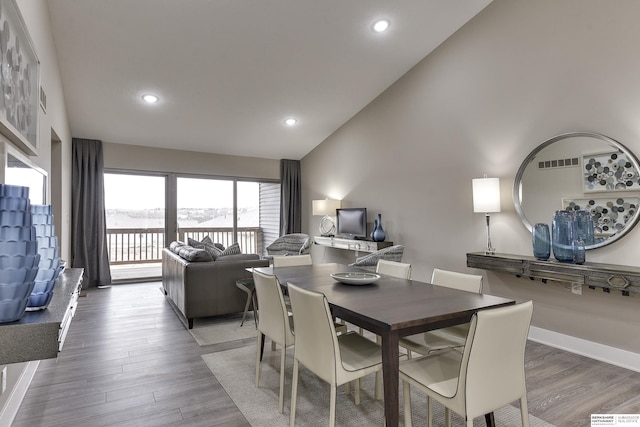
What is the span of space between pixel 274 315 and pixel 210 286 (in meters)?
1.71

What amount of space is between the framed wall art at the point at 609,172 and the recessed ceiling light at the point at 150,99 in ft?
16.1

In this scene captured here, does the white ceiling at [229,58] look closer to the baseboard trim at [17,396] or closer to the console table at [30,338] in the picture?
the baseboard trim at [17,396]

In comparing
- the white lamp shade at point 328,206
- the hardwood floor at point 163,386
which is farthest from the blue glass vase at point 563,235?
the white lamp shade at point 328,206

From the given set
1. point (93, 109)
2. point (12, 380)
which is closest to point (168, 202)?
point (93, 109)

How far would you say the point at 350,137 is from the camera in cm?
601

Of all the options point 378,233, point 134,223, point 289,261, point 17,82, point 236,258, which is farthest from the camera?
point 134,223

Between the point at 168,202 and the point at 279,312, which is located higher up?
the point at 168,202

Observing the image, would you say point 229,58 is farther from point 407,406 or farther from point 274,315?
point 407,406

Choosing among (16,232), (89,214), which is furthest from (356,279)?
(89,214)

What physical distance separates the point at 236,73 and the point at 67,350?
11.3ft

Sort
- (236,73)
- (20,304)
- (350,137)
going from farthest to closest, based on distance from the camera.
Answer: (350,137)
(236,73)
(20,304)

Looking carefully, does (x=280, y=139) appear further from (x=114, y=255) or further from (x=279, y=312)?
(x=279, y=312)

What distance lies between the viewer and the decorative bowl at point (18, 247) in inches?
41.6

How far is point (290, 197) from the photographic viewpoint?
745cm
